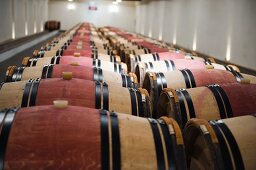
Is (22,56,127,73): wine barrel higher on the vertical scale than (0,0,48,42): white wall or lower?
lower

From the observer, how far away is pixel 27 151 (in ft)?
5.58

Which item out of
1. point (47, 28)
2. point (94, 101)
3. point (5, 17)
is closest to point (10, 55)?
point (5, 17)

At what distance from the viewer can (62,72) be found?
3549 mm

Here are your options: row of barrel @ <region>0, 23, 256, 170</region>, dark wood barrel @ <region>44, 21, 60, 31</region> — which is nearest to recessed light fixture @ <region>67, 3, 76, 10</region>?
dark wood barrel @ <region>44, 21, 60, 31</region>

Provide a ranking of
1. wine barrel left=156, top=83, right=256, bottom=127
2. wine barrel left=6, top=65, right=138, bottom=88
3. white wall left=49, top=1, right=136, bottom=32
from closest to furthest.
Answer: wine barrel left=156, top=83, right=256, bottom=127 < wine barrel left=6, top=65, right=138, bottom=88 < white wall left=49, top=1, right=136, bottom=32

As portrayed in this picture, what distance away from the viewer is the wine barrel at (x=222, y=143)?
2025mm

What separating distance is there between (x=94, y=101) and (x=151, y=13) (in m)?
22.0

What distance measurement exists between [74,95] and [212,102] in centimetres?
129

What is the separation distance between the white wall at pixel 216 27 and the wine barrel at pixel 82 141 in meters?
6.19

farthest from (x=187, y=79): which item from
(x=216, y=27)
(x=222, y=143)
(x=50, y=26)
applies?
(x=50, y=26)

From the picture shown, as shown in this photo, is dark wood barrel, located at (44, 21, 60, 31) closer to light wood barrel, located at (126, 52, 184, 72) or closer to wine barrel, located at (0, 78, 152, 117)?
light wood barrel, located at (126, 52, 184, 72)

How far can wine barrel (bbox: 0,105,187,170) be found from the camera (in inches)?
67.1

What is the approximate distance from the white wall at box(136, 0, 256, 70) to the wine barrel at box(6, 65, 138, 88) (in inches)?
191

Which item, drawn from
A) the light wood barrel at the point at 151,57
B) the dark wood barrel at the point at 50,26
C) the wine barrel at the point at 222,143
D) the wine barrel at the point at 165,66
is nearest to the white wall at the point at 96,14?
the dark wood barrel at the point at 50,26
